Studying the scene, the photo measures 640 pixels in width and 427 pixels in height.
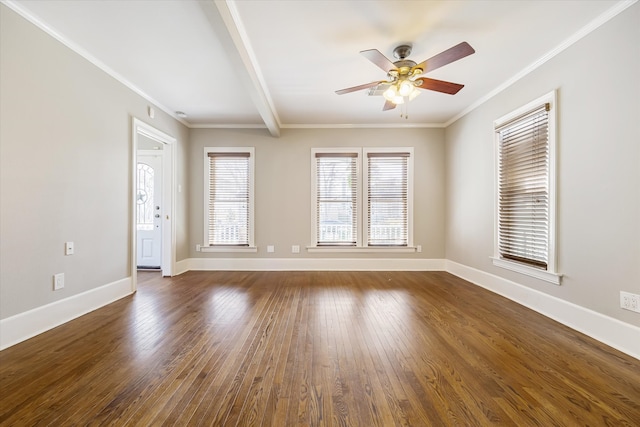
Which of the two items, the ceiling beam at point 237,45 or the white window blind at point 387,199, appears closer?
the ceiling beam at point 237,45

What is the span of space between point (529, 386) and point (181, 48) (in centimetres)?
386

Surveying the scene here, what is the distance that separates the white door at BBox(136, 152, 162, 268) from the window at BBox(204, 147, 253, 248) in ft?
3.31

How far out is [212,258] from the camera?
16.5 feet

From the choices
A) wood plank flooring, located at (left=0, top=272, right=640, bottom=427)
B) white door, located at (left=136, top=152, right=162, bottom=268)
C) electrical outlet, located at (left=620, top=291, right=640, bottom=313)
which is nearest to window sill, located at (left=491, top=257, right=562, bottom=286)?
wood plank flooring, located at (left=0, top=272, right=640, bottom=427)

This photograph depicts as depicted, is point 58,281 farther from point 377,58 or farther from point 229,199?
point 377,58

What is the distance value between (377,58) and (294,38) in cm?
81

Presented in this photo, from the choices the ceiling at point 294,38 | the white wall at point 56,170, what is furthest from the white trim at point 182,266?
the ceiling at point 294,38

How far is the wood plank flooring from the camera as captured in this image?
1.41 metres

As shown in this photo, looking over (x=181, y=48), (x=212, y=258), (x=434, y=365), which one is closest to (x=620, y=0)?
(x=434, y=365)

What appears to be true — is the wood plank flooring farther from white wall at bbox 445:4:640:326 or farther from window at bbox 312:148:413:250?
window at bbox 312:148:413:250

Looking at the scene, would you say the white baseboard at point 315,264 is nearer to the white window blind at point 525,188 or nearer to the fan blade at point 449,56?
the white window blind at point 525,188

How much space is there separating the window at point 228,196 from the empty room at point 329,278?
879 millimetres

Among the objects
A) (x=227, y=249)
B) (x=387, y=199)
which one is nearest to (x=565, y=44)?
(x=387, y=199)

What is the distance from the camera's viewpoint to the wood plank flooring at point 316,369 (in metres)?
1.41
